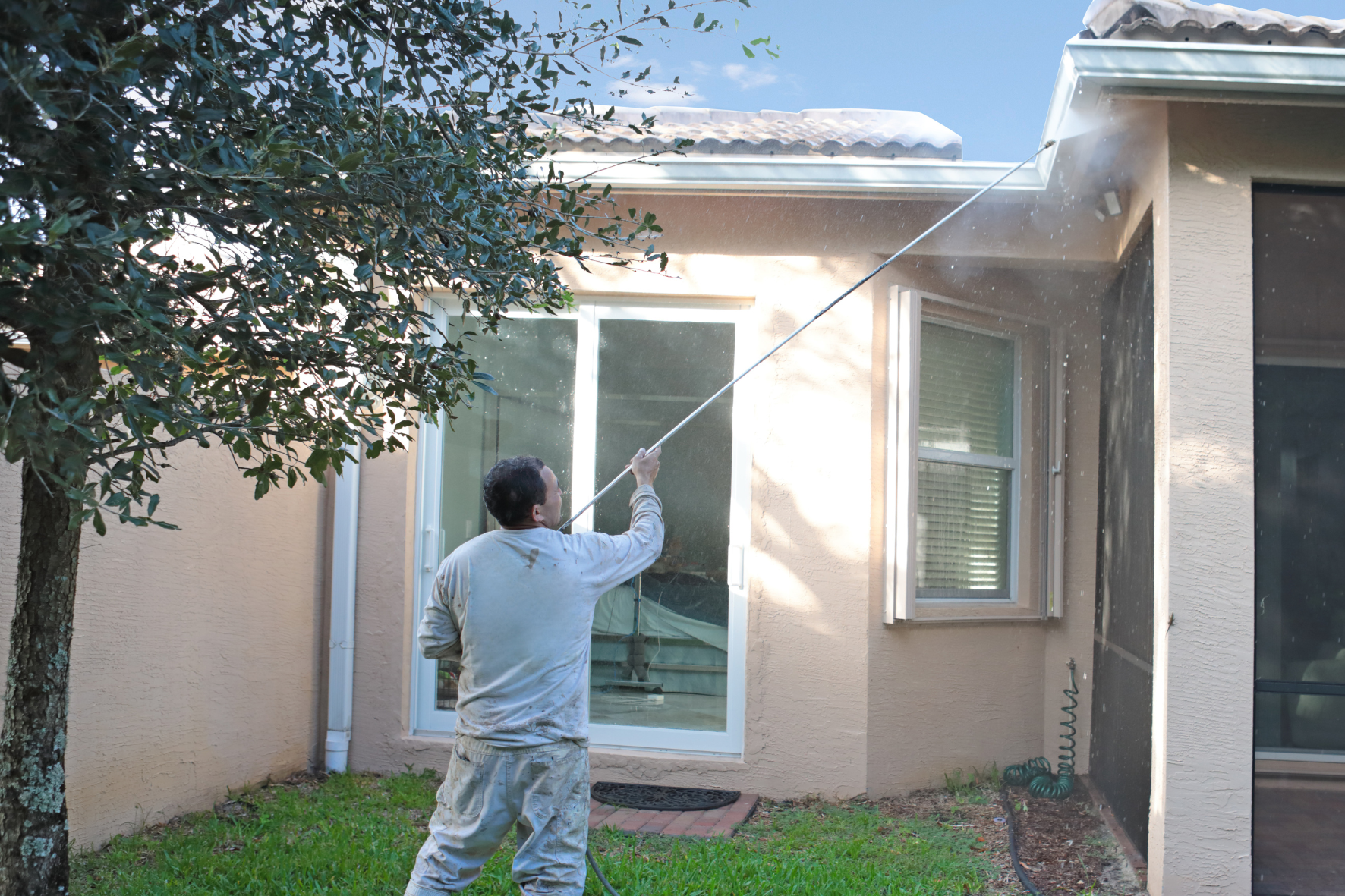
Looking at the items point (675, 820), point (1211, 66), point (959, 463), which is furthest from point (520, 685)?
point (959, 463)

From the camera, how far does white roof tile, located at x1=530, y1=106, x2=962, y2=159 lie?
17.0 ft

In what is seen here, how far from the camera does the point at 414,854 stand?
13.4ft

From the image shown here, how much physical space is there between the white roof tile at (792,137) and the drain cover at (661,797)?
9.92 feet

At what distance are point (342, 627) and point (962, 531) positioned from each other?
334cm

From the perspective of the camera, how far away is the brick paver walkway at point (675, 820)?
4602 mm

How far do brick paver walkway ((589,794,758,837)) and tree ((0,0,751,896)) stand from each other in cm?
237

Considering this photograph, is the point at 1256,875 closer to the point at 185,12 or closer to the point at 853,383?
the point at 853,383

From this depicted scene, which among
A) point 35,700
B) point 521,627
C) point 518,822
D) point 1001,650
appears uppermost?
point 521,627

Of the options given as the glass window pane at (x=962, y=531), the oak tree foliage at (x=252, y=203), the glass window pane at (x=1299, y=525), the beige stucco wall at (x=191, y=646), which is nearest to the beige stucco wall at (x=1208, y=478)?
the glass window pane at (x=1299, y=525)

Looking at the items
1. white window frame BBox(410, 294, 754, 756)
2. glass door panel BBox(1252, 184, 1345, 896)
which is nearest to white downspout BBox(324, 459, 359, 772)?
white window frame BBox(410, 294, 754, 756)

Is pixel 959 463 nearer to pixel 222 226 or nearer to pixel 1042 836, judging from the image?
pixel 1042 836

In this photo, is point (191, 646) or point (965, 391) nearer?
point (191, 646)

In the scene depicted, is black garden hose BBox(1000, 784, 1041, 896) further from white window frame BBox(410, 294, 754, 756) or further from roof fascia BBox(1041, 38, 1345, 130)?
roof fascia BBox(1041, 38, 1345, 130)

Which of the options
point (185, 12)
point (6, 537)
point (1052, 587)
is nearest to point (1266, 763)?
point (1052, 587)
